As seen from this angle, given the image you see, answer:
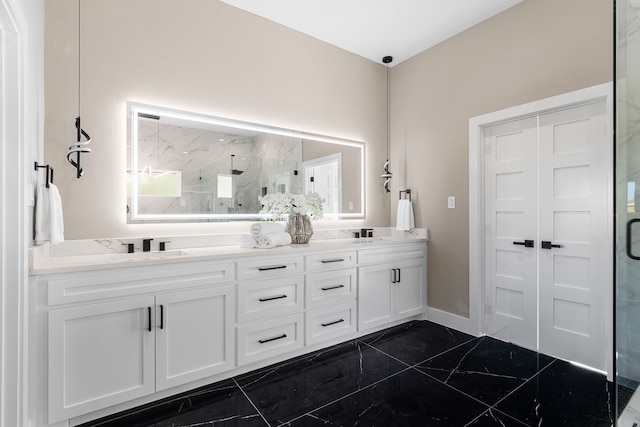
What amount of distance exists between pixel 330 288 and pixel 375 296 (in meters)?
0.53

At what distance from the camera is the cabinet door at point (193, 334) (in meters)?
1.87

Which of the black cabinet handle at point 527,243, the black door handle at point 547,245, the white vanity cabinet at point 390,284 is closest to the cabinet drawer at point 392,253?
the white vanity cabinet at point 390,284

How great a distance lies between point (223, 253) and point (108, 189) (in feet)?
2.97

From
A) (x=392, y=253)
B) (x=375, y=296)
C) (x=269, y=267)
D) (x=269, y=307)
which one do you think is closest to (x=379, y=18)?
(x=392, y=253)

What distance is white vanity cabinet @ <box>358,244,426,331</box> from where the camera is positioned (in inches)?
111

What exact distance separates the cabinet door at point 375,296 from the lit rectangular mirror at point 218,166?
0.75 metres

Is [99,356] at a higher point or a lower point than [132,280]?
lower

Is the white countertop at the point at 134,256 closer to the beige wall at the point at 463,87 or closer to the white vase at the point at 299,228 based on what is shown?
the white vase at the point at 299,228

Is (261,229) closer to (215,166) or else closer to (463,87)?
(215,166)

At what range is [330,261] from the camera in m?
2.60

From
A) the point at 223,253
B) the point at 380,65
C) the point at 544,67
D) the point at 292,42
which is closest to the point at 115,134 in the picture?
the point at 223,253

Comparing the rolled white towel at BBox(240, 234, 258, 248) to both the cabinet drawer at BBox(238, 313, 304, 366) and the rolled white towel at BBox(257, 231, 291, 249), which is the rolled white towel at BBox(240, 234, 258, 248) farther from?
the cabinet drawer at BBox(238, 313, 304, 366)

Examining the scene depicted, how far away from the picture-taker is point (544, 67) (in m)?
2.48

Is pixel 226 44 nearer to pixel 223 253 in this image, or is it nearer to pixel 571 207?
pixel 223 253
